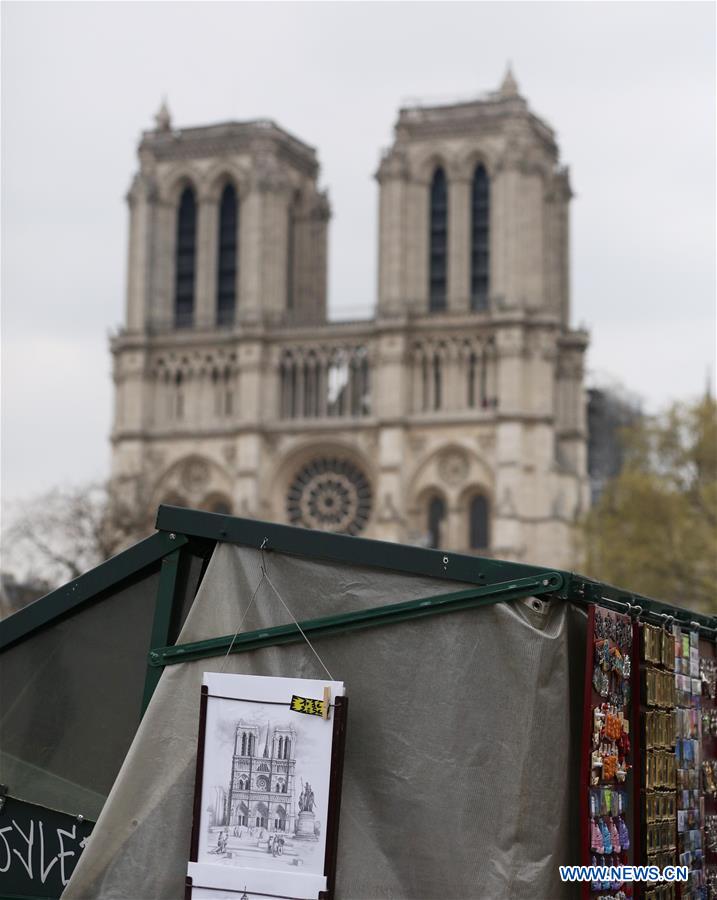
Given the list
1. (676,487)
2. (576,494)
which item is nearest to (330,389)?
(576,494)

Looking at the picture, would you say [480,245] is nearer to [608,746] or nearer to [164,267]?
[164,267]

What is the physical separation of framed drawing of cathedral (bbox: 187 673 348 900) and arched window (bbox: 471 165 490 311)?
189 feet

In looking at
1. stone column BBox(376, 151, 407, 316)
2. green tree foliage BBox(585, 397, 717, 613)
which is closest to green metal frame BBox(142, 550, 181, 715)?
green tree foliage BBox(585, 397, 717, 613)

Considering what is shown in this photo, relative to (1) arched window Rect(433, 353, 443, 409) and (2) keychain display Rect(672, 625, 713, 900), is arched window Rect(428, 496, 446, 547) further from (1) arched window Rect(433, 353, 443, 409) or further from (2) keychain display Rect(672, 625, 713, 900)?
(2) keychain display Rect(672, 625, 713, 900)

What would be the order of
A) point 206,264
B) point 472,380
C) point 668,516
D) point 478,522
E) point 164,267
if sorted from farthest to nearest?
1. point 164,267
2. point 206,264
3. point 472,380
4. point 478,522
5. point 668,516

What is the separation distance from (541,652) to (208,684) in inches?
51.2

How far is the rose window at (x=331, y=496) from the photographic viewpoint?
63.6m

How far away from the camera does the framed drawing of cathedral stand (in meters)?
6.51

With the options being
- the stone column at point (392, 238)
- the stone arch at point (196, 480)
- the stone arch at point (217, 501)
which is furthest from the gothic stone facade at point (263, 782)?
the stone arch at point (217, 501)

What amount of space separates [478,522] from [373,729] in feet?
181

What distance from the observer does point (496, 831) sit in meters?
6.38

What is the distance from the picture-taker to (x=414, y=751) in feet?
21.5

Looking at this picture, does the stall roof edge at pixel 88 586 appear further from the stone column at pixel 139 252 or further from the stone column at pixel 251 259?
the stone column at pixel 139 252

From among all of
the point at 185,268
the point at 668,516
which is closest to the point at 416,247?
the point at 185,268
